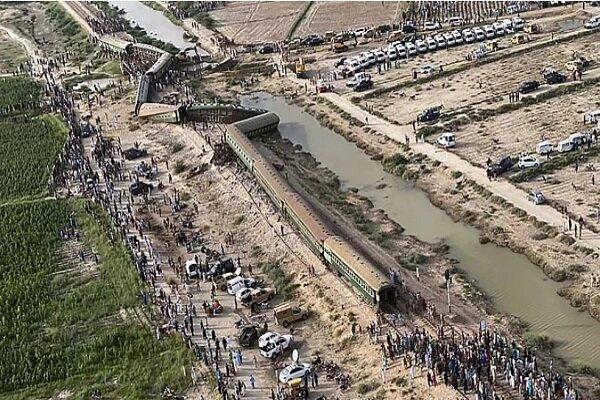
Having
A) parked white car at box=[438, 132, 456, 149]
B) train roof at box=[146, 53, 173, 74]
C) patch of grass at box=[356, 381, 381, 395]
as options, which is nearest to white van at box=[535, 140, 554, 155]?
parked white car at box=[438, 132, 456, 149]

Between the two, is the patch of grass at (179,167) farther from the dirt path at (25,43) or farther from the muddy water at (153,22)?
the dirt path at (25,43)

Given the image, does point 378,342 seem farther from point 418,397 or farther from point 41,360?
point 41,360

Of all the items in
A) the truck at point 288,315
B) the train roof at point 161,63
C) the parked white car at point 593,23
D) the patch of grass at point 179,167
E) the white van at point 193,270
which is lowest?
the truck at point 288,315

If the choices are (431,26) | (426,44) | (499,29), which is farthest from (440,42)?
(431,26)

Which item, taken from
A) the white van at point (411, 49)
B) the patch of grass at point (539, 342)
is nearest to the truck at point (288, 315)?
the patch of grass at point (539, 342)

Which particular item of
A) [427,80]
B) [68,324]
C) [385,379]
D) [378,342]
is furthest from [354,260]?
[427,80]

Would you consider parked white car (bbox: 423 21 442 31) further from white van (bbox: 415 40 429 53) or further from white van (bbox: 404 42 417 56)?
white van (bbox: 404 42 417 56)

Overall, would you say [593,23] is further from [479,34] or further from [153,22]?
[153,22]
